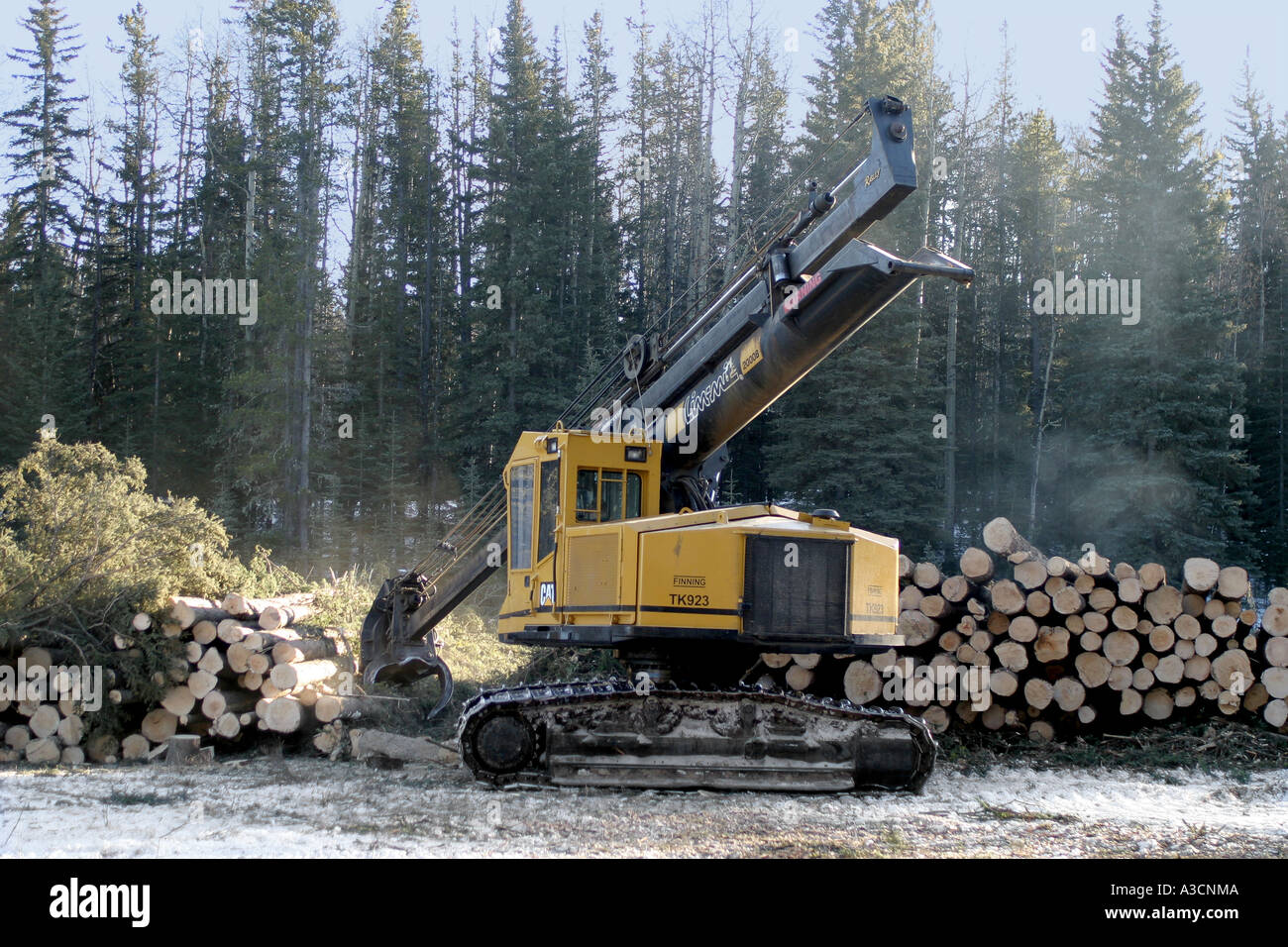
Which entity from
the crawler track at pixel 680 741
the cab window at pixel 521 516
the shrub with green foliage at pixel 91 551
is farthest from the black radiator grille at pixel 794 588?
the shrub with green foliage at pixel 91 551

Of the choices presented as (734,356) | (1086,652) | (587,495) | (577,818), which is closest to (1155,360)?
(1086,652)

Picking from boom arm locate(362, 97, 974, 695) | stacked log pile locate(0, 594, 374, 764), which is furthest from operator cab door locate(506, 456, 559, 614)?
stacked log pile locate(0, 594, 374, 764)

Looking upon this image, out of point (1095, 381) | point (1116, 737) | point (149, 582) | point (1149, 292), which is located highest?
point (1149, 292)

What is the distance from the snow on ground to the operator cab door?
1.62 metres

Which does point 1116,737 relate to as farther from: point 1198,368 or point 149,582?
point 1198,368

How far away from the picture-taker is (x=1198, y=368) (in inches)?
969

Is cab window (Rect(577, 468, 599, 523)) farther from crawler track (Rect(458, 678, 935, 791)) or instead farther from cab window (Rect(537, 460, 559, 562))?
crawler track (Rect(458, 678, 935, 791))

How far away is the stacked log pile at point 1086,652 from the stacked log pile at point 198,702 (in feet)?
18.4

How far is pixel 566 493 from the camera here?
8680 millimetres

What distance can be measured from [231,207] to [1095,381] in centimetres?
2558

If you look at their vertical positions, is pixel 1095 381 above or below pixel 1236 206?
below

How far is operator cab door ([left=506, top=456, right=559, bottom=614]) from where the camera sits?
28.7 feet

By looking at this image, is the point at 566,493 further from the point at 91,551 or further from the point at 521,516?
the point at 91,551
